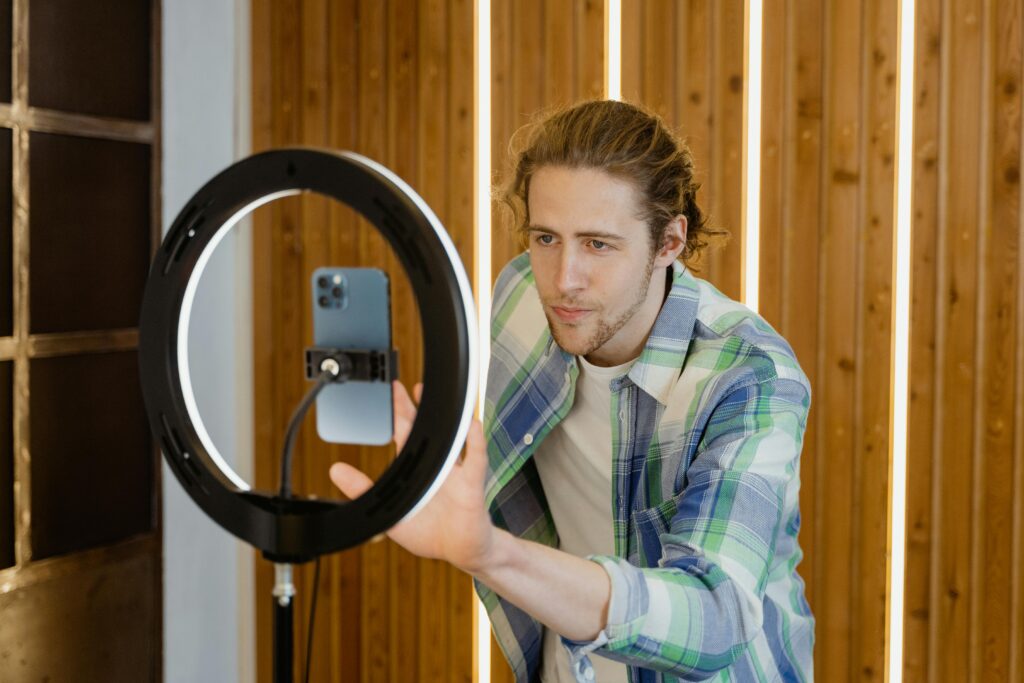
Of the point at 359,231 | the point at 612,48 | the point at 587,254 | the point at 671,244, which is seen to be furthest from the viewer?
the point at 359,231

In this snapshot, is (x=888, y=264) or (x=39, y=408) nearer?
(x=888, y=264)

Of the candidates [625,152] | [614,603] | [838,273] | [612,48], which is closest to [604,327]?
[625,152]

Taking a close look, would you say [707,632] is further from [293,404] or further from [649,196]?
[293,404]

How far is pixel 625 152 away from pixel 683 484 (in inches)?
20.1

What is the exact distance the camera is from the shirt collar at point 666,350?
1.45 meters

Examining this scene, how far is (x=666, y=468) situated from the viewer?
1413 mm

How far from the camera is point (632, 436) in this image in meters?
1.47

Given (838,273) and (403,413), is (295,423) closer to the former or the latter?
(403,413)

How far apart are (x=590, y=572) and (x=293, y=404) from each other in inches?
81.3

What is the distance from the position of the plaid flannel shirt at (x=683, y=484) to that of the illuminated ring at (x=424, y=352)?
32cm

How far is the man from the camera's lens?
3.30 feet

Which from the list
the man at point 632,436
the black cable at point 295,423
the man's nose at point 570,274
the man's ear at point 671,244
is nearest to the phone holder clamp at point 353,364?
the black cable at point 295,423

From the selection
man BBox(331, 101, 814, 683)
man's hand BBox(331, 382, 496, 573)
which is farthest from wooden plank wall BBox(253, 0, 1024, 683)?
man's hand BBox(331, 382, 496, 573)

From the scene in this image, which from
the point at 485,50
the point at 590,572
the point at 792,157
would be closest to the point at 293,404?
the point at 485,50
